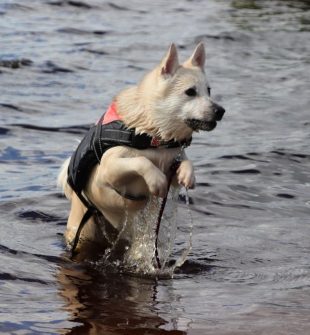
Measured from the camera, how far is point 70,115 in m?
11.9

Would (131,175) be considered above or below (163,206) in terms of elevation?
above

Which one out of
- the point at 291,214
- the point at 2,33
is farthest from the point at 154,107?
the point at 2,33

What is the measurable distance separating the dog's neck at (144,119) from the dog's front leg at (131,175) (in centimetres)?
22

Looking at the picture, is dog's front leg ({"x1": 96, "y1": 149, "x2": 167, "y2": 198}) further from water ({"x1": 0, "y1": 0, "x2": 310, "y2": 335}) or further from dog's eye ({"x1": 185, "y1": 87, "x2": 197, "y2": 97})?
water ({"x1": 0, "y1": 0, "x2": 310, "y2": 335})

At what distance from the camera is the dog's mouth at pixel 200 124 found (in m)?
6.62

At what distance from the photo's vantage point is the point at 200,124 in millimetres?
6645

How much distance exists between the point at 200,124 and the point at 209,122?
2.8 inches

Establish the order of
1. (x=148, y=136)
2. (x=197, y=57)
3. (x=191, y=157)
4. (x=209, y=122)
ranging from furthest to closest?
(x=191, y=157) < (x=197, y=57) < (x=148, y=136) < (x=209, y=122)

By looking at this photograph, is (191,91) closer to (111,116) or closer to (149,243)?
(111,116)

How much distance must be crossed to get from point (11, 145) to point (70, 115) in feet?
5.42

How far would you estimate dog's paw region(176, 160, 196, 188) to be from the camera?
661 centimetres

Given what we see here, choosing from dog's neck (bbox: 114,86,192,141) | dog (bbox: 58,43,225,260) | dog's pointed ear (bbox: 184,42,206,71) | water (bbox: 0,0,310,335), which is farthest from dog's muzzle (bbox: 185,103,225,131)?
water (bbox: 0,0,310,335)

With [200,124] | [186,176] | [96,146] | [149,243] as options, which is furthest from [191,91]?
[149,243]

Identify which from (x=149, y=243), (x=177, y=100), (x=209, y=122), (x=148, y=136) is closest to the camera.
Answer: (x=209, y=122)
